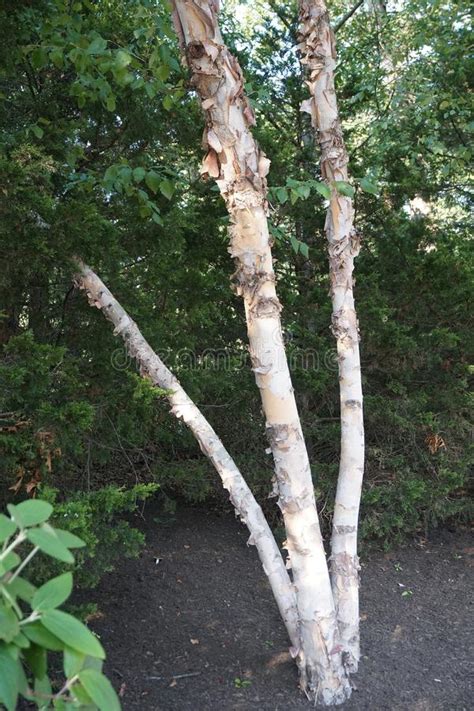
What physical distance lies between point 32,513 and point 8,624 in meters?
0.15

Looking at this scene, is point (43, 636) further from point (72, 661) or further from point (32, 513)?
point (32, 513)

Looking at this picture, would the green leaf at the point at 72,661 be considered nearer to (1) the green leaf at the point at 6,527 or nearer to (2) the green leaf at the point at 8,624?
(2) the green leaf at the point at 8,624

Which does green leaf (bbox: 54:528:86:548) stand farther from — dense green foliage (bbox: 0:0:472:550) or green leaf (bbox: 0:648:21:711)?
dense green foliage (bbox: 0:0:472:550)

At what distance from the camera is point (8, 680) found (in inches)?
33.6

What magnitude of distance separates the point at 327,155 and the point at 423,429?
2.35 metres

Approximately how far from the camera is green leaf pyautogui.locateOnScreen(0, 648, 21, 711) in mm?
838

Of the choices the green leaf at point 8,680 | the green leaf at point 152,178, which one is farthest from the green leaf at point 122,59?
the green leaf at point 8,680

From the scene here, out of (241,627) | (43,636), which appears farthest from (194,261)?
(43,636)

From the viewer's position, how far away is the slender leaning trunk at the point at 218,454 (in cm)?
279

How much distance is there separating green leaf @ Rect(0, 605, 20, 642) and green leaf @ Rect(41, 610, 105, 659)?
0.12 feet

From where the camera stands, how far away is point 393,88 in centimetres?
580

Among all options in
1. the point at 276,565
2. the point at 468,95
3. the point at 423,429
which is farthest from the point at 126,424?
the point at 468,95

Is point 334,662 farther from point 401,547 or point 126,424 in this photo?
point 401,547

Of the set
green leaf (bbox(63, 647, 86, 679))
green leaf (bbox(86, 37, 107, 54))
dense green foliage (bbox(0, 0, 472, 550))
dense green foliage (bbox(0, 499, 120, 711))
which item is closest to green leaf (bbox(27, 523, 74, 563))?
dense green foliage (bbox(0, 499, 120, 711))
